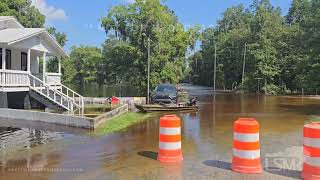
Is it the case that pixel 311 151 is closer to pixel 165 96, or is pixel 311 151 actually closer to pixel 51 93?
pixel 51 93

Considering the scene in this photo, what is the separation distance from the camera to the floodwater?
834 centimetres

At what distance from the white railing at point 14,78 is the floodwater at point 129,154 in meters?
6.21

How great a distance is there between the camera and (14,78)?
2269 centimetres

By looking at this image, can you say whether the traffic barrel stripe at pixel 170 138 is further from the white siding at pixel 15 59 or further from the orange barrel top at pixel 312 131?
the white siding at pixel 15 59

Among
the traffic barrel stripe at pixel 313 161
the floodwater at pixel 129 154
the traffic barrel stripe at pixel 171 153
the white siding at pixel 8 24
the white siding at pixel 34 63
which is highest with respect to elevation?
the white siding at pixel 8 24

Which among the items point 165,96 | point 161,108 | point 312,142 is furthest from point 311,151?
point 165,96

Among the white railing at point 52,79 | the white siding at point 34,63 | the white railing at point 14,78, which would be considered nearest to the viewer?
the white railing at point 14,78

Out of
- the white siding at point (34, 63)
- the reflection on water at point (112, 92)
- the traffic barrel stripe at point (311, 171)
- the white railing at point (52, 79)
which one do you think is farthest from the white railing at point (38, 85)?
the reflection on water at point (112, 92)

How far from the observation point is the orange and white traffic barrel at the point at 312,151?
736cm

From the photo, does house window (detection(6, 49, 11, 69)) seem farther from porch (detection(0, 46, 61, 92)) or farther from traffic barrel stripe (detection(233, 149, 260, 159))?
traffic barrel stripe (detection(233, 149, 260, 159))

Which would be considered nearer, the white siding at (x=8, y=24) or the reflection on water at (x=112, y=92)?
the white siding at (x=8, y=24)

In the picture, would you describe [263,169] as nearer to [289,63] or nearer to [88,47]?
[289,63]

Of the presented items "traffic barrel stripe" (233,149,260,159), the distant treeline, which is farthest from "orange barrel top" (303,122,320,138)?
the distant treeline

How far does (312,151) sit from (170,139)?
9.67 ft
